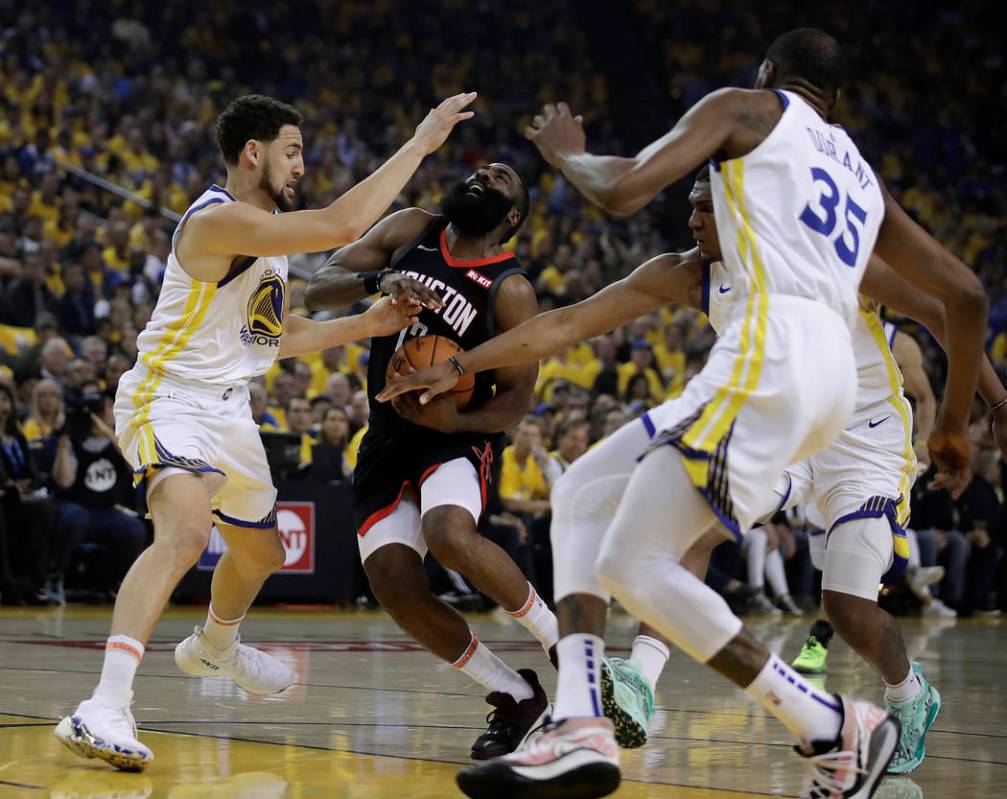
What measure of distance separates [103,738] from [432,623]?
1288 mm

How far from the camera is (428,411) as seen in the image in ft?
17.1

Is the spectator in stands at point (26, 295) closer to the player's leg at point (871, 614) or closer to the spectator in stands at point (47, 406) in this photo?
the spectator in stands at point (47, 406)

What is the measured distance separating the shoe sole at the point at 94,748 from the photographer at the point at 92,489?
769 centimetres

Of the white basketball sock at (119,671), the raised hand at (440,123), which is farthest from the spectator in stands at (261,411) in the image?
the white basketball sock at (119,671)

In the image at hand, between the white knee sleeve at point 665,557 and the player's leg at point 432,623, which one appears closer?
the white knee sleeve at point 665,557

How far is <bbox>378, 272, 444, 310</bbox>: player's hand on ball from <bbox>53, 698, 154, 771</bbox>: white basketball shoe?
1729mm

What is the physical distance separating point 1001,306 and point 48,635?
14.6 metres

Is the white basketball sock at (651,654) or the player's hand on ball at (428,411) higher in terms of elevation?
the player's hand on ball at (428,411)

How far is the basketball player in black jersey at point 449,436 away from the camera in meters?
5.03

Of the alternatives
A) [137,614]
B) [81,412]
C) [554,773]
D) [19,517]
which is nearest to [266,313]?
[137,614]

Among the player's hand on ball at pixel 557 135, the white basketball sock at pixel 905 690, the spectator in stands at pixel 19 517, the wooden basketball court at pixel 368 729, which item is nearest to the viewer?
the player's hand on ball at pixel 557 135

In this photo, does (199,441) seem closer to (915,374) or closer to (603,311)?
(603,311)

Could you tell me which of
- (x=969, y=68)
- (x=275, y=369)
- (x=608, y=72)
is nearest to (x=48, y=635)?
(x=275, y=369)

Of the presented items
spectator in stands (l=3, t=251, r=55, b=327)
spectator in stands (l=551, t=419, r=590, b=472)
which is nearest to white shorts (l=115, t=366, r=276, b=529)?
spectator in stands (l=551, t=419, r=590, b=472)
